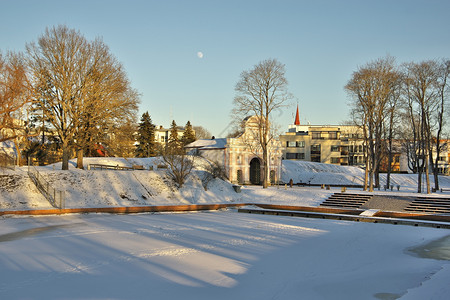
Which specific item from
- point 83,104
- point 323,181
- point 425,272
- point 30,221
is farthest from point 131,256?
point 323,181

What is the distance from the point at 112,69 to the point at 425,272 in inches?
1282

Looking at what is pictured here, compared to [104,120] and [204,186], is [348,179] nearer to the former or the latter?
[204,186]

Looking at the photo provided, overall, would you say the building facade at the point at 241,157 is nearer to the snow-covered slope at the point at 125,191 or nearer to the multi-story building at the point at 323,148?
the snow-covered slope at the point at 125,191

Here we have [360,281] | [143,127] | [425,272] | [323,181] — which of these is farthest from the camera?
[143,127]

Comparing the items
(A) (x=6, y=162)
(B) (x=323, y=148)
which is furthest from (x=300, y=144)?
(A) (x=6, y=162)

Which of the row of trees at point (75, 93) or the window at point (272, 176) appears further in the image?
the window at point (272, 176)

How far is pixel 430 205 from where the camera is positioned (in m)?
30.7

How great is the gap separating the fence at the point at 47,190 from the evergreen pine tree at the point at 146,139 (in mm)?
33553

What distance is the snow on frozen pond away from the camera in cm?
1124

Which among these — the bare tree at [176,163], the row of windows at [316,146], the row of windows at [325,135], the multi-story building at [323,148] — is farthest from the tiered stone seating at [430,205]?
the row of windows at [325,135]

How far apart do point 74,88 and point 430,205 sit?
3090cm

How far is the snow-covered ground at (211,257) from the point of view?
11.3 meters

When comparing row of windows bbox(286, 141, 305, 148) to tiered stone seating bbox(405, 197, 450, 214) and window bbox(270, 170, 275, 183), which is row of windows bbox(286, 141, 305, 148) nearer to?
window bbox(270, 170, 275, 183)

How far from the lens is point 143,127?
70.1 metres
